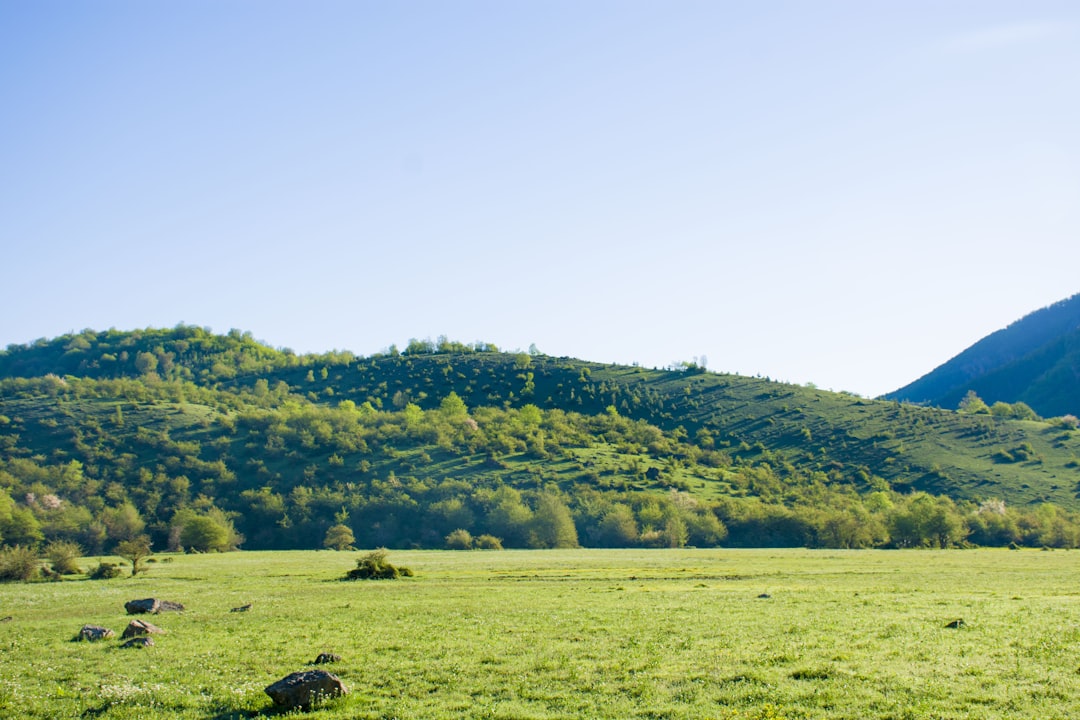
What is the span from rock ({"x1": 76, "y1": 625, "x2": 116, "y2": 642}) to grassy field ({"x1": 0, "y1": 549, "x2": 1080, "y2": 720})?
632 mm

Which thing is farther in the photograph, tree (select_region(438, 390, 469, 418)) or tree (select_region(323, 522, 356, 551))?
tree (select_region(438, 390, 469, 418))

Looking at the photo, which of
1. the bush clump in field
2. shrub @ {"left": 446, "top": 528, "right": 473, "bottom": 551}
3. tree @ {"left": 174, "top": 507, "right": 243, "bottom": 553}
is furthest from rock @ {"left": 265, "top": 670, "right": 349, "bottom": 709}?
shrub @ {"left": 446, "top": 528, "right": 473, "bottom": 551}

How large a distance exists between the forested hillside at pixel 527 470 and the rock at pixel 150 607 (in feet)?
196

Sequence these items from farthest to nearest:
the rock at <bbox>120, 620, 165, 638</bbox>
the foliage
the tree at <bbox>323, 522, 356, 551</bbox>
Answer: the tree at <bbox>323, 522, 356, 551</bbox> < the foliage < the rock at <bbox>120, 620, 165, 638</bbox>

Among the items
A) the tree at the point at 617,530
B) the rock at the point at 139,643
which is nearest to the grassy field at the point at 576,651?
the rock at the point at 139,643

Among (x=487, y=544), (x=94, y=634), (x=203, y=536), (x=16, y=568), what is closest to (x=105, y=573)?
(x=16, y=568)

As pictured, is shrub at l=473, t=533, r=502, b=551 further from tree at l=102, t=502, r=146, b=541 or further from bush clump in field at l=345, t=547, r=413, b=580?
bush clump in field at l=345, t=547, r=413, b=580

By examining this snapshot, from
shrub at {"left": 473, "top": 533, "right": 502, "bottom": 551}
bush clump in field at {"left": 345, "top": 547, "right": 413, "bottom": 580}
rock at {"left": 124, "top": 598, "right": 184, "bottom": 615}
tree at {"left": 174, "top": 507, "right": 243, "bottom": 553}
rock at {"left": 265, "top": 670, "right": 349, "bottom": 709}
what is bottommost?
shrub at {"left": 473, "top": 533, "right": 502, "bottom": 551}

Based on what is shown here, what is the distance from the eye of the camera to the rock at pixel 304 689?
55.9 feet

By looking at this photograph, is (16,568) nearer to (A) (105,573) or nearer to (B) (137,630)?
(A) (105,573)

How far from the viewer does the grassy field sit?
55.8 ft

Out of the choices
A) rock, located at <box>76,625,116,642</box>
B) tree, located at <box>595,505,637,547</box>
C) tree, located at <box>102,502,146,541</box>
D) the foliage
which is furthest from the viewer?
tree, located at <box>595,505,637,547</box>

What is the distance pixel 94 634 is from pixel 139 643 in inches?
108

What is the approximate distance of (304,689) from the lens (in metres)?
17.2
